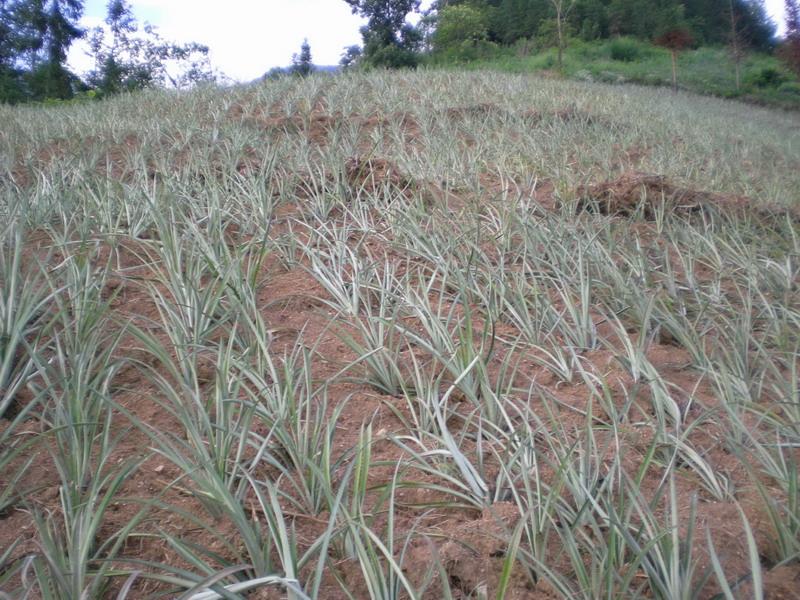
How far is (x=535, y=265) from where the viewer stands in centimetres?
251

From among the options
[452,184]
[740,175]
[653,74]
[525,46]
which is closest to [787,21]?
[653,74]

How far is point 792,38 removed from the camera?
1484cm

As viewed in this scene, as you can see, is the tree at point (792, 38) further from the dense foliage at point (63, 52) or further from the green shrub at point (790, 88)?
the dense foliage at point (63, 52)

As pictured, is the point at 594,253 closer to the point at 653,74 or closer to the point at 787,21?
the point at 787,21

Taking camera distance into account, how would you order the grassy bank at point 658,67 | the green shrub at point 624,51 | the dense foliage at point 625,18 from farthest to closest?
1. the dense foliage at point 625,18
2. the green shrub at point 624,51
3. the grassy bank at point 658,67

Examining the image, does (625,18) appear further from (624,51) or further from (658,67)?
(658,67)

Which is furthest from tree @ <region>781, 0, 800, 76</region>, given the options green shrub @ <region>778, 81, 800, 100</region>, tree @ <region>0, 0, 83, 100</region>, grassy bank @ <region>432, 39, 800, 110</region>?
tree @ <region>0, 0, 83, 100</region>

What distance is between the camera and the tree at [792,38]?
14477 millimetres

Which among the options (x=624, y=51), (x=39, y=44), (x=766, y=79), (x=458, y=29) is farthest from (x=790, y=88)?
(x=39, y=44)

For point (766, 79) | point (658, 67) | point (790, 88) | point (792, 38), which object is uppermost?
point (792, 38)

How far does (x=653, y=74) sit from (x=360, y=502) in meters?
20.2

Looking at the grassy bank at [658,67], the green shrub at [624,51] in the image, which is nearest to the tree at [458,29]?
the grassy bank at [658,67]

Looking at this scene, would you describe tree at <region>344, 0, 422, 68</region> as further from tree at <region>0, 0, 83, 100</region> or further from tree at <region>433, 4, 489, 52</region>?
tree at <region>0, 0, 83, 100</region>

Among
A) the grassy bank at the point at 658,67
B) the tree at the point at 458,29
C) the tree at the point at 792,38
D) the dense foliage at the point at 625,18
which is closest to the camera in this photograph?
the tree at the point at 792,38
